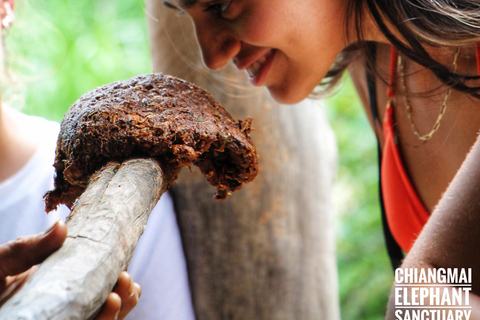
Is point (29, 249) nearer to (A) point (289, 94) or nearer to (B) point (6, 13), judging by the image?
(A) point (289, 94)

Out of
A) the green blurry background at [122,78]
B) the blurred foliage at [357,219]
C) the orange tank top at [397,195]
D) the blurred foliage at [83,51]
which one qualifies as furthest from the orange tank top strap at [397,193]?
the blurred foliage at [357,219]

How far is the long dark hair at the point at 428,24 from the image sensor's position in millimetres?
817

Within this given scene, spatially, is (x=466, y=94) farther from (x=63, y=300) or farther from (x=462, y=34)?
(x=63, y=300)

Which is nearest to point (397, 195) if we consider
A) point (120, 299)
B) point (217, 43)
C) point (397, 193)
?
point (397, 193)

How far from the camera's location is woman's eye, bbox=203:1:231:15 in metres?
0.95

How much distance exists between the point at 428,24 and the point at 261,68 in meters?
0.34

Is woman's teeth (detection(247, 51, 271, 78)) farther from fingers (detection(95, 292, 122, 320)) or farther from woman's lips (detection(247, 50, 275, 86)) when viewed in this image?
fingers (detection(95, 292, 122, 320))

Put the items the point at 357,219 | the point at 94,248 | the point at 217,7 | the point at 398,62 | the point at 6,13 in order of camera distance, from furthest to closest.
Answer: the point at 357,219 → the point at 6,13 → the point at 398,62 → the point at 217,7 → the point at 94,248

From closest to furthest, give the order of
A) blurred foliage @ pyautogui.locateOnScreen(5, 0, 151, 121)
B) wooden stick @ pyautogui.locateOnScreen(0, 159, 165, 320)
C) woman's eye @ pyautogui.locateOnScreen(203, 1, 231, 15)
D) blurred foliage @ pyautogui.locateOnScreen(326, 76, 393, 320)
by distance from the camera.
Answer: wooden stick @ pyautogui.locateOnScreen(0, 159, 165, 320) → woman's eye @ pyautogui.locateOnScreen(203, 1, 231, 15) → blurred foliage @ pyautogui.locateOnScreen(5, 0, 151, 121) → blurred foliage @ pyautogui.locateOnScreen(326, 76, 393, 320)

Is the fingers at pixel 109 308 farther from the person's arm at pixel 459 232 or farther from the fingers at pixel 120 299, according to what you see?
the person's arm at pixel 459 232

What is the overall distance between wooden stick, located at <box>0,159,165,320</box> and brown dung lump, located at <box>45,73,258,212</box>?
36 mm

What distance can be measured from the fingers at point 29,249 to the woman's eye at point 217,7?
1.96 feet

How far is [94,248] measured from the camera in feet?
1.62

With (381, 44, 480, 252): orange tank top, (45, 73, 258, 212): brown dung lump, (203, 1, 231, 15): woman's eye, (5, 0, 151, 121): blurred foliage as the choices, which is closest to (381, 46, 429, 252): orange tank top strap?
(381, 44, 480, 252): orange tank top
